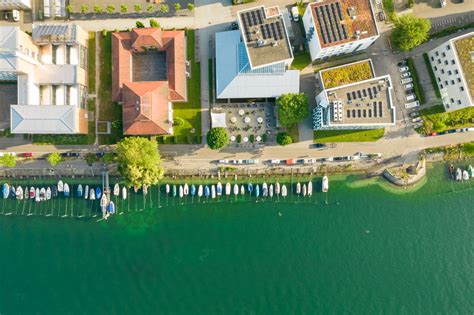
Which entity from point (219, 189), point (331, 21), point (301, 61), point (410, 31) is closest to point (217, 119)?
point (219, 189)

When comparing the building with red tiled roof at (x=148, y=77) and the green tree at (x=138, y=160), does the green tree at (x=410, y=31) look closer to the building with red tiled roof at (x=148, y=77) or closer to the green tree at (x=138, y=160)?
the building with red tiled roof at (x=148, y=77)

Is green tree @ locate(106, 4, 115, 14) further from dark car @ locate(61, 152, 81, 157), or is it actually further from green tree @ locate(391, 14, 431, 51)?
green tree @ locate(391, 14, 431, 51)

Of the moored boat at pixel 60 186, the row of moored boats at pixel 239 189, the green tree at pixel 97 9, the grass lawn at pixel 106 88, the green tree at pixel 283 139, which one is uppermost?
the green tree at pixel 97 9

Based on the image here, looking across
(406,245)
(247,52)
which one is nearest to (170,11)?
(247,52)

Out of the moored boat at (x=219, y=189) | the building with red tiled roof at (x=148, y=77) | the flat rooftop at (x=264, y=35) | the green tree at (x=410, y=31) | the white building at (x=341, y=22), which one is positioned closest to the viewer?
the white building at (x=341, y=22)

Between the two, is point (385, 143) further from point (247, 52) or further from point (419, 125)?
point (247, 52)

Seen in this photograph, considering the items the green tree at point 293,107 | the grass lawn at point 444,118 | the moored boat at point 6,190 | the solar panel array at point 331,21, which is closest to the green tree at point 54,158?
the moored boat at point 6,190
